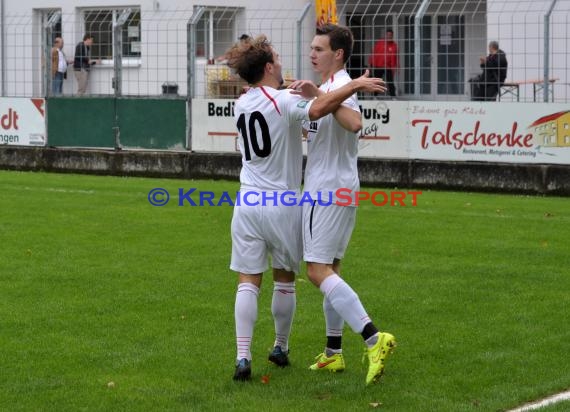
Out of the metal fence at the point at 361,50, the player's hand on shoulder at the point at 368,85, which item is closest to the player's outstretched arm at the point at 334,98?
the player's hand on shoulder at the point at 368,85

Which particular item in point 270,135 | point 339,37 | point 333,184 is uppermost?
point 339,37

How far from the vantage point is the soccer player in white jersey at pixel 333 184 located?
6.66 meters

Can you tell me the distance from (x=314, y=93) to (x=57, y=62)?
16.3m

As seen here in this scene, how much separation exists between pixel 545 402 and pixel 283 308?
5.42 ft

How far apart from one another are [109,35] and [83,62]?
2.44 feet

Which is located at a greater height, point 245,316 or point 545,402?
point 245,316

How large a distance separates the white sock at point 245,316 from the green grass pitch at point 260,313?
20cm

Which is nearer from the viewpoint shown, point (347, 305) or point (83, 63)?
point (347, 305)

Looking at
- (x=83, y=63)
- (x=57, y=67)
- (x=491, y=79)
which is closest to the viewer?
(x=491, y=79)

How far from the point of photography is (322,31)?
6906 millimetres

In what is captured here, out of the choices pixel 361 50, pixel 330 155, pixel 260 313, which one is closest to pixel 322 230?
pixel 330 155

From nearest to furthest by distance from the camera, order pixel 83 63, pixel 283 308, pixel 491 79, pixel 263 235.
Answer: pixel 263 235 → pixel 283 308 → pixel 491 79 → pixel 83 63

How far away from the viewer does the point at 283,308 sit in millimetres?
7039

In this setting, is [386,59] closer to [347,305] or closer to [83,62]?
[83,62]
